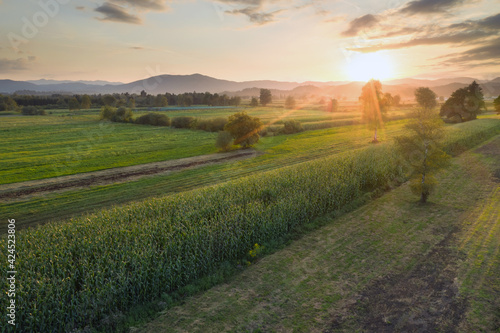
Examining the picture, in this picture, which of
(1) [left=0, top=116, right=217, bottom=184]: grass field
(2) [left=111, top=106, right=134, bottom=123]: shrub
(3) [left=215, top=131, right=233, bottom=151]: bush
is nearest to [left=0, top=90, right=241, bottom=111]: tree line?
(2) [left=111, top=106, right=134, bottom=123]: shrub

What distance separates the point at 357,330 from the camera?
29.5 feet

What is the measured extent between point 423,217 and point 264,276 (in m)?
12.3

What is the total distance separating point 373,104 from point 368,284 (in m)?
44.0

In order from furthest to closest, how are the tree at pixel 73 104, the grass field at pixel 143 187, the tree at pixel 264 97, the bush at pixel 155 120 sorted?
the tree at pixel 264 97, the tree at pixel 73 104, the bush at pixel 155 120, the grass field at pixel 143 187

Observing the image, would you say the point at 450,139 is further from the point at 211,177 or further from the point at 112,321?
the point at 112,321

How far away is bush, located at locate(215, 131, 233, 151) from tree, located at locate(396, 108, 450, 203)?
1052 inches

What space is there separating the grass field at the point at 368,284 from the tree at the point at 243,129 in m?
29.2

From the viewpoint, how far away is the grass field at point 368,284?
931 cm

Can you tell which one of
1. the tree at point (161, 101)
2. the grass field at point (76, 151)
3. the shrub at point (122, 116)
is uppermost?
the tree at point (161, 101)

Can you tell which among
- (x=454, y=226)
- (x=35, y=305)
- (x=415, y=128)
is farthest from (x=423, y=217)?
(x=35, y=305)

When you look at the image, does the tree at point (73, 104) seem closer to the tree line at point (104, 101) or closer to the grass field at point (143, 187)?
the tree line at point (104, 101)

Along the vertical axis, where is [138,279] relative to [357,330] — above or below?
above

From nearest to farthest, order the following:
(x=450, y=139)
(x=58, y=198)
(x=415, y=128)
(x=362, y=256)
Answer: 1. (x=362, y=256)
2. (x=415, y=128)
3. (x=58, y=198)
4. (x=450, y=139)

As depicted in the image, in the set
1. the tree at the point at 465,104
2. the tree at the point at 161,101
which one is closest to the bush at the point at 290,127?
the tree at the point at 465,104
